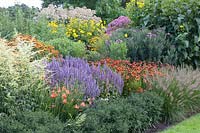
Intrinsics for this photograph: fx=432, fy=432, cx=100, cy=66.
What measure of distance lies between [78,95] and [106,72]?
1.12 m

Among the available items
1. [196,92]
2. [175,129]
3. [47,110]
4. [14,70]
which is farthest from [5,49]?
[196,92]

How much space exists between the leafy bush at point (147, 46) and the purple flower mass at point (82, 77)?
2567 mm

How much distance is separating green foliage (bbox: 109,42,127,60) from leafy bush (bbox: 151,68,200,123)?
4.75ft

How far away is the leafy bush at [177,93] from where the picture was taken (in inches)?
277

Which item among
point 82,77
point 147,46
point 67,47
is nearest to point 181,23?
point 147,46

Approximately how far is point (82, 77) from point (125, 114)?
2.97 ft

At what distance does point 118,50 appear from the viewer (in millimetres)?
9000

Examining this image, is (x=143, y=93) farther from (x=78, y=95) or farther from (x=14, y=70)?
(x=14, y=70)

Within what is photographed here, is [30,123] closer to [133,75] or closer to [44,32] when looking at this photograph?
[133,75]

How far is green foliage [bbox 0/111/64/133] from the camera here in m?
4.85

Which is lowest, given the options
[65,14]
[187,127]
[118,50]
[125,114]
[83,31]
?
[187,127]

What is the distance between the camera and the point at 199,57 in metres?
10.1

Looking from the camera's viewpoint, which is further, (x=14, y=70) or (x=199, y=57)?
(x=199, y=57)

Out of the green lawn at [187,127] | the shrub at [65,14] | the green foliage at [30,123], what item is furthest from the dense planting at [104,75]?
the shrub at [65,14]
